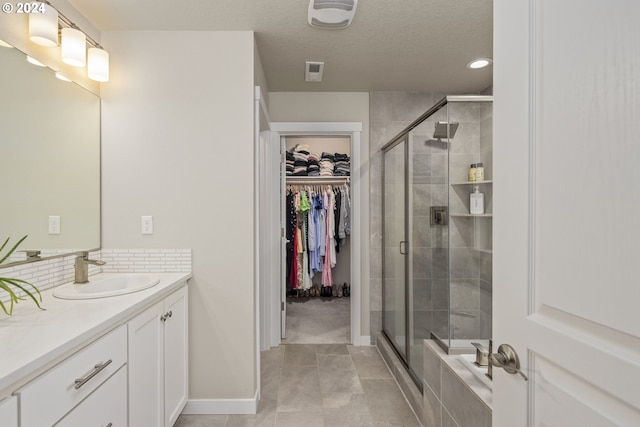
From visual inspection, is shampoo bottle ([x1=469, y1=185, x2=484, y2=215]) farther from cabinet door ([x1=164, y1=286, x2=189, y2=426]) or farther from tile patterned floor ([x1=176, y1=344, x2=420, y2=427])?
cabinet door ([x1=164, y1=286, x2=189, y2=426])

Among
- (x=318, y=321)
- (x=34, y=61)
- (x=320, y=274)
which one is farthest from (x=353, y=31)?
(x=320, y=274)

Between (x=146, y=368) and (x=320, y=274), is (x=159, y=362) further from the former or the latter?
(x=320, y=274)

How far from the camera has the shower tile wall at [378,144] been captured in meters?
3.11

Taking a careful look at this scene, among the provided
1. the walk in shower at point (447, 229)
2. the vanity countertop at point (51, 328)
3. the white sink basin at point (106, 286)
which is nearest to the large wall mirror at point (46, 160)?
the white sink basin at point (106, 286)

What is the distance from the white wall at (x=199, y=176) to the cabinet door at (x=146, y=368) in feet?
1.46

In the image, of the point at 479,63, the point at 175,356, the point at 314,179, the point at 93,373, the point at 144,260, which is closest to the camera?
the point at 93,373

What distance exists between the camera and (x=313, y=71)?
2641 mm

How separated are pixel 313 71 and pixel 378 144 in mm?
926

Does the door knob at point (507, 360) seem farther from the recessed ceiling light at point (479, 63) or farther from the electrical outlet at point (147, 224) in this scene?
the recessed ceiling light at point (479, 63)

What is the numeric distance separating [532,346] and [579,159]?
414mm

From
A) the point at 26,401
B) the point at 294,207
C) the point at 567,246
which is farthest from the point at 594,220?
the point at 294,207

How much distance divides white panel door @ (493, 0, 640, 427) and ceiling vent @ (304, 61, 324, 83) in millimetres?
1863

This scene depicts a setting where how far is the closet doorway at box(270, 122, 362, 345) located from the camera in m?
3.09

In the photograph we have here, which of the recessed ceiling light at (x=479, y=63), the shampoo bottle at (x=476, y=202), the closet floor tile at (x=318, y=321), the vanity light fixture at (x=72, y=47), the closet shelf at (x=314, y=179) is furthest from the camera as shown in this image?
the closet shelf at (x=314, y=179)
